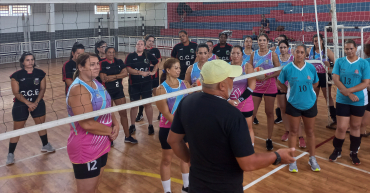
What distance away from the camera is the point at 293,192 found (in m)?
4.00

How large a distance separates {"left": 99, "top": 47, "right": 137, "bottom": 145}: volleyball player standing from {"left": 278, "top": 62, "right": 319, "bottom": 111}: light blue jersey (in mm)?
2979

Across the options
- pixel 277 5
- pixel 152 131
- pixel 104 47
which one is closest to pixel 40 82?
pixel 104 47

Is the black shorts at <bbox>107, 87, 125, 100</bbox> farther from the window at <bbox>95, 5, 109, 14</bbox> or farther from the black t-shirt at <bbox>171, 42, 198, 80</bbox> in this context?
the window at <bbox>95, 5, 109, 14</bbox>

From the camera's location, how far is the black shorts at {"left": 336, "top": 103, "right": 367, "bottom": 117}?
458 cm

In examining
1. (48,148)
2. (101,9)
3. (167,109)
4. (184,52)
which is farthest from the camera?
(101,9)

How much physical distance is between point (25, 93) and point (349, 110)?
5.29 m

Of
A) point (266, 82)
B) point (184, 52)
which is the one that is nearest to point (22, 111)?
point (184, 52)

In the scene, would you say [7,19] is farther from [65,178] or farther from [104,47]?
[65,178]

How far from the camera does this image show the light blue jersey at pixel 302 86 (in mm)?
4324

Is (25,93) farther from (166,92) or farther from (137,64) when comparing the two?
(166,92)

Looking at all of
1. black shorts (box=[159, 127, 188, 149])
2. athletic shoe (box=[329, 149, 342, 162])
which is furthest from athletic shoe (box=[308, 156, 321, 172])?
black shorts (box=[159, 127, 188, 149])

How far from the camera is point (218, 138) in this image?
1898 millimetres

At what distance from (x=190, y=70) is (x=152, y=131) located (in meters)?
2.17

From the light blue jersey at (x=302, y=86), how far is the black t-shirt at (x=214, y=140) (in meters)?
2.71
